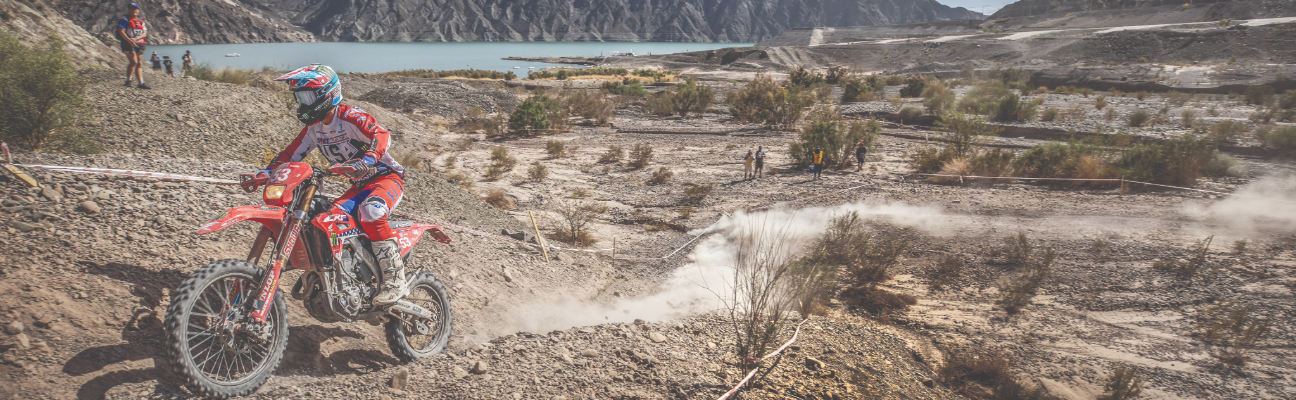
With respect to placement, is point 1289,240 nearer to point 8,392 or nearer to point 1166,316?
point 1166,316

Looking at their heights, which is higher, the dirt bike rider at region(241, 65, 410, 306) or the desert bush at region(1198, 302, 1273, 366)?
the dirt bike rider at region(241, 65, 410, 306)

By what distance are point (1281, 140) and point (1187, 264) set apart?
51.0 feet

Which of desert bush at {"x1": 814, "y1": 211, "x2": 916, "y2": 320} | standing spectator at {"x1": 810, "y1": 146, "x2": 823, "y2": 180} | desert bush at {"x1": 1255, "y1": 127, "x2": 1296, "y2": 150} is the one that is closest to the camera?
desert bush at {"x1": 814, "y1": 211, "x2": 916, "y2": 320}

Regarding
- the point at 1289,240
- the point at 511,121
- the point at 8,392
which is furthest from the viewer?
the point at 511,121

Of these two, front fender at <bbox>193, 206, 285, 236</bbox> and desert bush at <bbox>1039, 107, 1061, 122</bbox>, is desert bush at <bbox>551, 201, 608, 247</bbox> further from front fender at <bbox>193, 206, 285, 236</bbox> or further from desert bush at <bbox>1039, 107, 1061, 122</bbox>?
desert bush at <bbox>1039, 107, 1061, 122</bbox>

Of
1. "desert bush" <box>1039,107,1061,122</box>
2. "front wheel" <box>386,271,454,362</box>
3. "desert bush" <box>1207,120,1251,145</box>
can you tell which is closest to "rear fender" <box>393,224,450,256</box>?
"front wheel" <box>386,271,454,362</box>

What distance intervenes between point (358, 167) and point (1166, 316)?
970 cm

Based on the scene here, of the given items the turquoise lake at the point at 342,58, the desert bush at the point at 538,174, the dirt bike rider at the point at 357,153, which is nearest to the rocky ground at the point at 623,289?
the dirt bike rider at the point at 357,153

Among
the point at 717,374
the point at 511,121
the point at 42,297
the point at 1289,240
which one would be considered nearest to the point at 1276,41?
the point at 1289,240

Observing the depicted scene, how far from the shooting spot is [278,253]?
349 centimetres

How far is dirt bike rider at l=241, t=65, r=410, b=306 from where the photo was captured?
4055 millimetres

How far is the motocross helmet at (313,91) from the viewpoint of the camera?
156 inches

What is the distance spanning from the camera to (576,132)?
28484mm

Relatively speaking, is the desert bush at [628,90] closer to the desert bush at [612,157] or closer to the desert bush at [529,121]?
the desert bush at [529,121]
